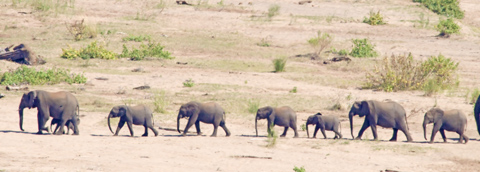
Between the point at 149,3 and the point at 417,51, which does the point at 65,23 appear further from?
the point at 417,51

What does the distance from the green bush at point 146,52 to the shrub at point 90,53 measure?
46cm

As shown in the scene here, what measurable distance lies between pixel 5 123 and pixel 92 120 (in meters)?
1.86

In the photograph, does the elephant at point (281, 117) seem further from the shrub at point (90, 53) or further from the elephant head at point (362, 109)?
the shrub at point (90, 53)

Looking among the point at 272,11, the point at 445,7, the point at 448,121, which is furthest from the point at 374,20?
the point at 448,121

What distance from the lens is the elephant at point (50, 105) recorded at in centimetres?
1380

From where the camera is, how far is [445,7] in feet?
119

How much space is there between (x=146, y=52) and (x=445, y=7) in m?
A: 17.3

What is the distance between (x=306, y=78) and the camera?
23.0m

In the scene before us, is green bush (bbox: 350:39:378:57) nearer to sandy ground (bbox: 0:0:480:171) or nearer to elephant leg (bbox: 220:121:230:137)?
sandy ground (bbox: 0:0:480:171)

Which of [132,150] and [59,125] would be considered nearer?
[132,150]

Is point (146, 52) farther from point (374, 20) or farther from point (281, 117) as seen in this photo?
point (374, 20)

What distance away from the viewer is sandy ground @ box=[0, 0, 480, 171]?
12.3 m

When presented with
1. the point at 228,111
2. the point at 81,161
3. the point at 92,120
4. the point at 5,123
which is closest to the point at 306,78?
the point at 228,111

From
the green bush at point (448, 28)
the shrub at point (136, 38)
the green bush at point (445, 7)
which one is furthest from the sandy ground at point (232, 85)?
the green bush at point (445, 7)
